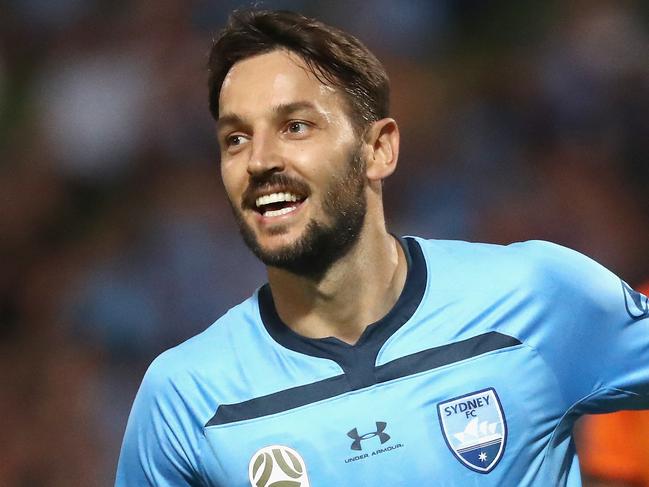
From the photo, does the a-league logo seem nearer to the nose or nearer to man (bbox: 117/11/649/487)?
man (bbox: 117/11/649/487)

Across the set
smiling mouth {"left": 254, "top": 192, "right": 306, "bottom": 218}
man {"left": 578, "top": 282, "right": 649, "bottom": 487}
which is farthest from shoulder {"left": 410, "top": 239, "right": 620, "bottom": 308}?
man {"left": 578, "top": 282, "right": 649, "bottom": 487}

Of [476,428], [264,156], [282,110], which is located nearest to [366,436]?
[476,428]

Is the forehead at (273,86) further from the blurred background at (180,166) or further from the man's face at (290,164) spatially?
the blurred background at (180,166)

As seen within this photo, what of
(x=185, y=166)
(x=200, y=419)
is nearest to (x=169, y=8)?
(x=185, y=166)

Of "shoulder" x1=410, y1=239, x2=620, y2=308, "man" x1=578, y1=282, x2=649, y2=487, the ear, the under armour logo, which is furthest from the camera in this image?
"man" x1=578, y1=282, x2=649, y2=487

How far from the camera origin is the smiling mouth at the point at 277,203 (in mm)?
2514

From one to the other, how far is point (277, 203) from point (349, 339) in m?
0.39

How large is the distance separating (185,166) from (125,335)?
99cm

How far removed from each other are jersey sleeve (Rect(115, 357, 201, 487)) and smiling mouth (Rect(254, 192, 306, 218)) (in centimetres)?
49

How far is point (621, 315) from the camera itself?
2668mm

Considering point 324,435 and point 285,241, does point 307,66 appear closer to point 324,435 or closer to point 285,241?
point 285,241

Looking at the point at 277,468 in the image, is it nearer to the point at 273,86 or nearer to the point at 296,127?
the point at 296,127

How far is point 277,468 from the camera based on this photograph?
8.08 feet

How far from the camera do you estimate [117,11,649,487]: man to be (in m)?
2.48
